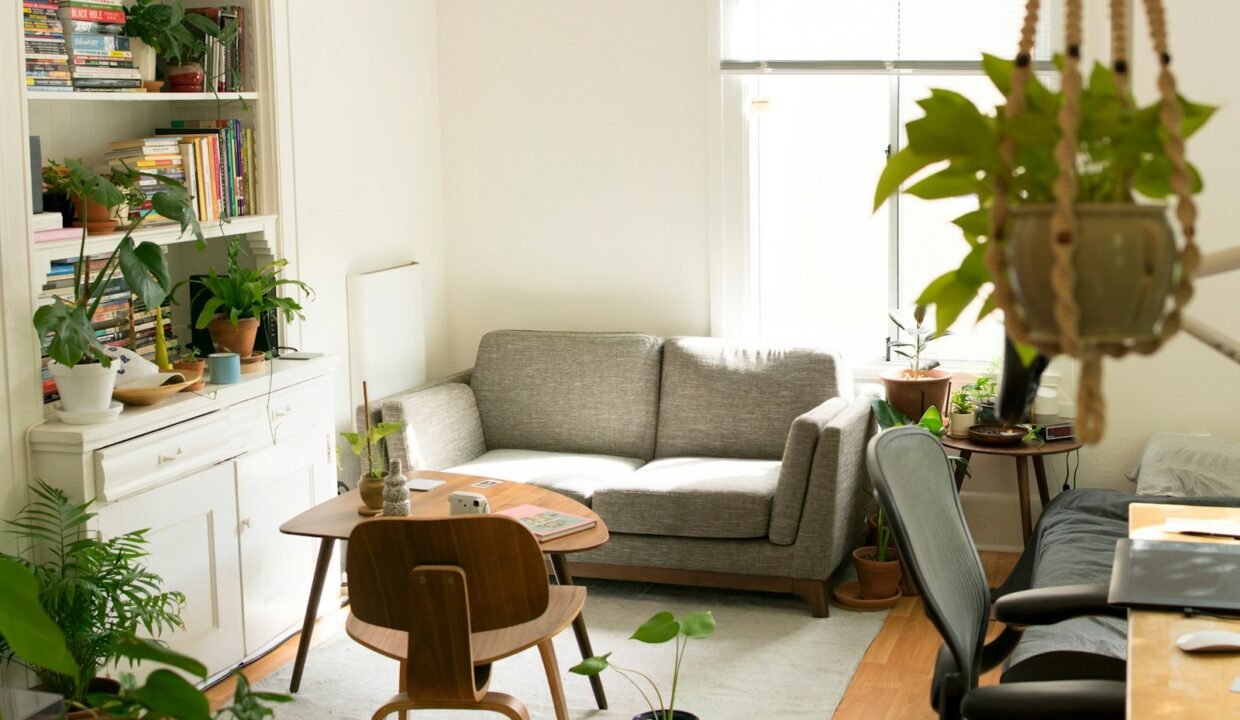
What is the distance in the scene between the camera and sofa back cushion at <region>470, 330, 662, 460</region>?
5398 millimetres

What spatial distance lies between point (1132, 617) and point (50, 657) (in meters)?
1.75

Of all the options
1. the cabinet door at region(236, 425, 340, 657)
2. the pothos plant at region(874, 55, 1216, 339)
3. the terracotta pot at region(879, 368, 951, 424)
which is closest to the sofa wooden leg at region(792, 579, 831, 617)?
the terracotta pot at region(879, 368, 951, 424)

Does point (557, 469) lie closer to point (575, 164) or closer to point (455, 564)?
point (575, 164)

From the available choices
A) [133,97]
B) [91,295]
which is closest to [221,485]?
[91,295]

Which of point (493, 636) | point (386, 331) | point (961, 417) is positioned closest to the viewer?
point (493, 636)

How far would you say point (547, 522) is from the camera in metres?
3.81

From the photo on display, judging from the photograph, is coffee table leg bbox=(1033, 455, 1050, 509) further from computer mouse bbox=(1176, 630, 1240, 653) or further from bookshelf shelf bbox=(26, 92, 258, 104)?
bookshelf shelf bbox=(26, 92, 258, 104)

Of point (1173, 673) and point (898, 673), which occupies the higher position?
point (1173, 673)

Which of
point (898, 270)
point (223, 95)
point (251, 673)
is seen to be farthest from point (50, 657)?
point (898, 270)

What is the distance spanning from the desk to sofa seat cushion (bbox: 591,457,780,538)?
2249mm

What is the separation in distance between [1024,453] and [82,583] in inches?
119

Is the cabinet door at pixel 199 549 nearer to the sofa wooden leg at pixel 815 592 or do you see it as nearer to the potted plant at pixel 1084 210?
the sofa wooden leg at pixel 815 592

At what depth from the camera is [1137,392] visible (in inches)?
199

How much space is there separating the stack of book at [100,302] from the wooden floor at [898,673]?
2334 mm
